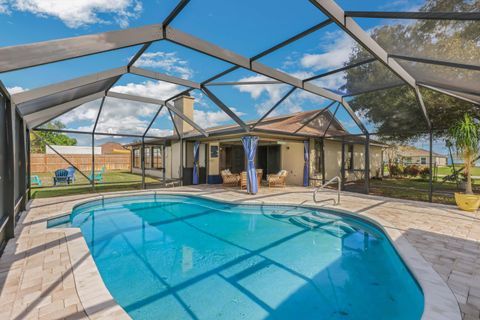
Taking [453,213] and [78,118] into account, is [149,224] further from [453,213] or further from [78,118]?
[453,213]

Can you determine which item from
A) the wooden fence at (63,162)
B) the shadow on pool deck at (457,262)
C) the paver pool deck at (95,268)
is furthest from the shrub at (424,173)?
the wooden fence at (63,162)

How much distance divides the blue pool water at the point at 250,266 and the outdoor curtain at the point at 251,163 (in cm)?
244

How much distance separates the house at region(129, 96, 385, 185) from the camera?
12438 millimetres

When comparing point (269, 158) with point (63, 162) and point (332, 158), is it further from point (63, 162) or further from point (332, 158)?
point (63, 162)

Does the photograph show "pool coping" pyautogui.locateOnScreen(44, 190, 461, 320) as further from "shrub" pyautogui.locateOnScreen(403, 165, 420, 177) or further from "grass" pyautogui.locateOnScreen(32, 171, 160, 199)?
"shrub" pyautogui.locateOnScreen(403, 165, 420, 177)

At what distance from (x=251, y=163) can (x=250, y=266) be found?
21.2 feet

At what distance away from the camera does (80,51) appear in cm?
352

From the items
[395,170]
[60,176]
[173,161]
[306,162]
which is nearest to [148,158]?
[173,161]

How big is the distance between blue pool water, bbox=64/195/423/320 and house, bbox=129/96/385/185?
5.26m

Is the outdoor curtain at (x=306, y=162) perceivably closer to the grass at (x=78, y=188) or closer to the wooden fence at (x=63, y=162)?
the grass at (x=78, y=188)

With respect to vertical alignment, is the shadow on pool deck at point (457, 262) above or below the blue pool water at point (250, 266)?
above

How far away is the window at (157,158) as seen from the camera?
18666mm

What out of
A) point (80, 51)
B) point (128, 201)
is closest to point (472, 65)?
point (80, 51)

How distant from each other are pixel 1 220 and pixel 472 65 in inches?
360
